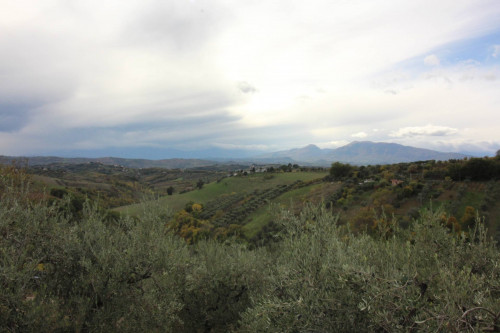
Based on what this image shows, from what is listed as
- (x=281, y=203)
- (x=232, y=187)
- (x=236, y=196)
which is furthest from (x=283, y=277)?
(x=232, y=187)

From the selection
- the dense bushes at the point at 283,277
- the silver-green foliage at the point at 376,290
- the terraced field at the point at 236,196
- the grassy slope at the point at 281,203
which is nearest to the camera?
the silver-green foliage at the point at 376,290

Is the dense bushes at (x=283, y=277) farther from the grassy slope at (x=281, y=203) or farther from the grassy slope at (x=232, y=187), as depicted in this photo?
the grassy slope at (x=232, y=187)

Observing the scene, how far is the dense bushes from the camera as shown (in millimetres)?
4375

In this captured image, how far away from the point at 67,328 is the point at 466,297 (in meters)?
9.64

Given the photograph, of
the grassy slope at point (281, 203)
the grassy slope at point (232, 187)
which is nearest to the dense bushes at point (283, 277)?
the grassy slope at point (281, 203)

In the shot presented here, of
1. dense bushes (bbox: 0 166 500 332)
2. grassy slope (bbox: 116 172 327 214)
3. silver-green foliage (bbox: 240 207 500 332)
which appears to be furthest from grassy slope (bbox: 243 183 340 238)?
silver-green foliage (bbox: 240 207 500 332)

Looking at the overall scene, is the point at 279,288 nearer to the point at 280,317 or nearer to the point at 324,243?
the point at 280,317

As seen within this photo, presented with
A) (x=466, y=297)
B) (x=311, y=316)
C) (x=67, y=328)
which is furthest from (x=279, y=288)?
(x=67, y=328)

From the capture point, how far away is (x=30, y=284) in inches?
246

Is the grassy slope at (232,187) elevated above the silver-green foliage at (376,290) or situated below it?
below

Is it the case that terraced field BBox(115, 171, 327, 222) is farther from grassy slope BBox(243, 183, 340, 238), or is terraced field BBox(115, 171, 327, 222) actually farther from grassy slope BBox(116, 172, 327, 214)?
grassy slope BBox(243, 183, 340, 238)

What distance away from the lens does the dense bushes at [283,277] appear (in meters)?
4.38

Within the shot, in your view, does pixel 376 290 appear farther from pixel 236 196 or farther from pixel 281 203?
pixel 236 196

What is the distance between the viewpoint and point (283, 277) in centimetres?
539
